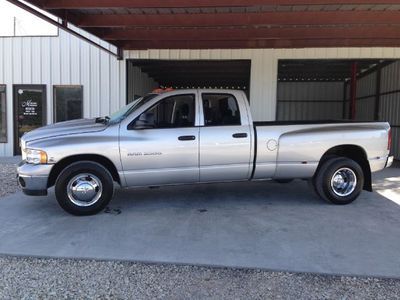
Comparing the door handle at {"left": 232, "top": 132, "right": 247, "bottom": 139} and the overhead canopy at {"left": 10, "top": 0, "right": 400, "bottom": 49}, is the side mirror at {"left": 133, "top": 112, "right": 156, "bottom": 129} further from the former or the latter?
the overhead canopy at {"left": 10, "top": 0, "right": 400, "bottom": 49}

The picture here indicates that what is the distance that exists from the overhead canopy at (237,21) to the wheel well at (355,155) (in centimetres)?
256

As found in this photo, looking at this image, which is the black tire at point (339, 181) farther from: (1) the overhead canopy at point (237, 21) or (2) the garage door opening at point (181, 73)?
(2) the garage door opening at point (181, 73)

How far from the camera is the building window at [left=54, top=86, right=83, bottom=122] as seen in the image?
1320 cm

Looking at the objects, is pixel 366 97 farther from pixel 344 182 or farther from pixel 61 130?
pixel 61 130

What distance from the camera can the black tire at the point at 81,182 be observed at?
247 inches

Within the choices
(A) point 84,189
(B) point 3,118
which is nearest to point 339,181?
(A) point 84,189

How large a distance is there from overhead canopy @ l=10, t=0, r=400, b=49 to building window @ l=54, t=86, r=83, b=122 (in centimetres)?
242

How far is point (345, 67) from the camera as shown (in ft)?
59.8

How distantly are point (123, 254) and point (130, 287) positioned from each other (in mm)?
813

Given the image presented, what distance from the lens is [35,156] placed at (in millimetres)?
6207

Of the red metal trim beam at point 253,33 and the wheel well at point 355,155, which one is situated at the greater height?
the red metal trim beam at point 253,33

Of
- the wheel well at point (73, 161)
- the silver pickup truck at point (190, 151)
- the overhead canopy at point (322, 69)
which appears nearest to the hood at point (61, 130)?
the silver pickup truck at point (190, 151)

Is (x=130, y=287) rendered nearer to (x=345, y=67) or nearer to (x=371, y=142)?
(x=371, y=142)

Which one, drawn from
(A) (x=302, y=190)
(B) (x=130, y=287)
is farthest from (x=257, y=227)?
(A) (x=302, y=190)
